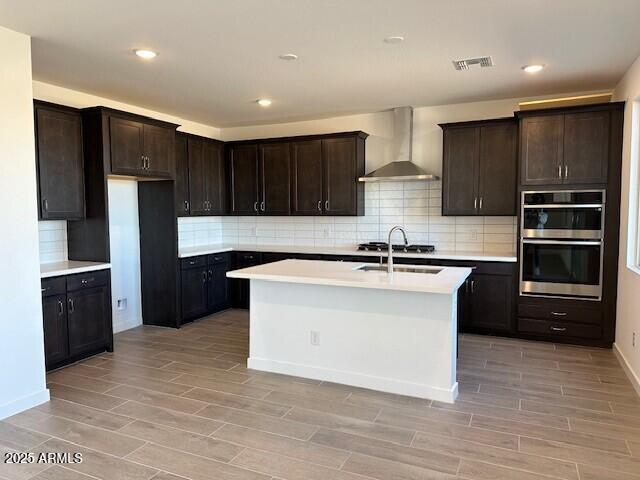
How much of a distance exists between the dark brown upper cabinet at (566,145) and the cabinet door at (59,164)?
4.44 metres

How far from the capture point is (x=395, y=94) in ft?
16.5

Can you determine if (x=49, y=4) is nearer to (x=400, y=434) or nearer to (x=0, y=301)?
(x=0, y=301)

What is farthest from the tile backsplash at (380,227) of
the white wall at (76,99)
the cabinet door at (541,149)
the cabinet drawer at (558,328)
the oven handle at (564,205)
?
the white wall at (76,99)

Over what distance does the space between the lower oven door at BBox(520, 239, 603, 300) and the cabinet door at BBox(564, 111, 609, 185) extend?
65 centimetres

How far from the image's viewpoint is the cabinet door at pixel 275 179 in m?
6.27

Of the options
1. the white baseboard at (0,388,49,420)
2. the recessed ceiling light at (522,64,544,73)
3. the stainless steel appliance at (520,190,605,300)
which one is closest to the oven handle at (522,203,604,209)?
the stainless steel appliance at (520,190,605,300)

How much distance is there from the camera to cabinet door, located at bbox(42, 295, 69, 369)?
3.89m

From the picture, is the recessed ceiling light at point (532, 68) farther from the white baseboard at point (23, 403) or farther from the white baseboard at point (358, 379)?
the white baseboard at point (23, 403)

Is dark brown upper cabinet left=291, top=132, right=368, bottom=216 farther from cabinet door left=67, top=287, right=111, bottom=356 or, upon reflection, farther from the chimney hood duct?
cabinet door left=67, top=287, right=111, bottom=356

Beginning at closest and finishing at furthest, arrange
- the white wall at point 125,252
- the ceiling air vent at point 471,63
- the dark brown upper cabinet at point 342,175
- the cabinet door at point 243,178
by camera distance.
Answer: the ceiling air vent at point 471,63 < the white wall at point 125,252 < the dark brown upper cabinet at point 342,175 < the cabinet door at point 243,178

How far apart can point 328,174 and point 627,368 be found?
3813 millimetres

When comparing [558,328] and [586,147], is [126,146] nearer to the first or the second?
[586,147]

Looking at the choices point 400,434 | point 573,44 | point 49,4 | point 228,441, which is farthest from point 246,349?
point 573,44

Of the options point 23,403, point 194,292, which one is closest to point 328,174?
point 194,292
